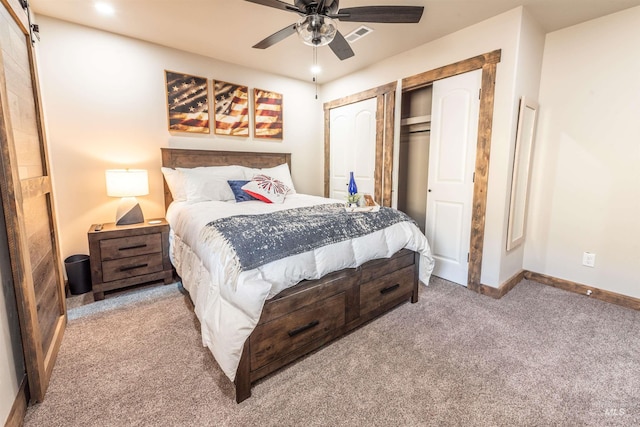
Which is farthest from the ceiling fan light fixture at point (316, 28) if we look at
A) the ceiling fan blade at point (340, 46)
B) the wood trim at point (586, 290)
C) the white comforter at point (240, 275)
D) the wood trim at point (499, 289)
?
the wood trim at point (586, 290)

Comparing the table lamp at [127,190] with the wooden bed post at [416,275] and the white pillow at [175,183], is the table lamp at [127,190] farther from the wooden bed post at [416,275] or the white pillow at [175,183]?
the wooden bed post at [416,275]

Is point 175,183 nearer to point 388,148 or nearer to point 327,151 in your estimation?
point 327,151

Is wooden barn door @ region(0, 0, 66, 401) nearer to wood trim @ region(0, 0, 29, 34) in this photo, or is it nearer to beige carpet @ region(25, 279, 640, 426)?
wood trim @ region(0, 0, 29, 34)

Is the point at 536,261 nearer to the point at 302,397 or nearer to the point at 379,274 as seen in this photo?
the point at 379,274

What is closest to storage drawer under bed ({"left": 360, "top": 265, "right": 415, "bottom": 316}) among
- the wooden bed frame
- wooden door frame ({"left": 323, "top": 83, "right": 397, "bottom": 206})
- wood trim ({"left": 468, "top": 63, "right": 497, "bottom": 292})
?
the wooden bed frame

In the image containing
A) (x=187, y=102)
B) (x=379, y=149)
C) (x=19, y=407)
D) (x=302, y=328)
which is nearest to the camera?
(x=19, y=407)

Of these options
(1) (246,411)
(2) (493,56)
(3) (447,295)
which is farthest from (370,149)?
(1) (246,411)

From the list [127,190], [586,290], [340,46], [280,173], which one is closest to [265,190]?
[280,173]

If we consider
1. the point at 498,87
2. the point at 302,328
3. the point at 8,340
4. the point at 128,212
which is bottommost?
the point at 302,328

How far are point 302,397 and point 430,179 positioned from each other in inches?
97.1

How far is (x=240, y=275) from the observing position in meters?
1.41

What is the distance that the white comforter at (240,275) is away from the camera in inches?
54.7

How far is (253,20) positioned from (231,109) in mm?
1229

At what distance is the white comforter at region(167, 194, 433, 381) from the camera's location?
139cm
